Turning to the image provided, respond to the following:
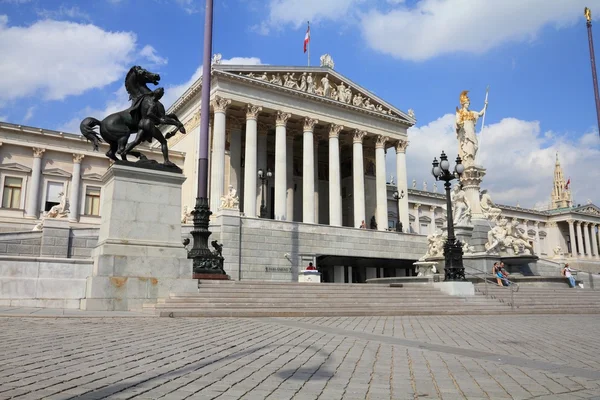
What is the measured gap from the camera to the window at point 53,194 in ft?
148

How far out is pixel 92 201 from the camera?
46.8 meters

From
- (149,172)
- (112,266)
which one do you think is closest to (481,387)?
(112,266)

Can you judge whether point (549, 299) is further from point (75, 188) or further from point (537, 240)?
point (537, 240)

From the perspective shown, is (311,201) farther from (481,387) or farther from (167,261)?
(481,387)

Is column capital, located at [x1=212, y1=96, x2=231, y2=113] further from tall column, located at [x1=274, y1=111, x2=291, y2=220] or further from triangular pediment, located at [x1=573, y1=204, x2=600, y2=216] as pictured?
triangular pediment, located at [x1=573, y1=204, x2=600, y2=216]

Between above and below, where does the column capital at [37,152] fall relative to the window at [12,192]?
above

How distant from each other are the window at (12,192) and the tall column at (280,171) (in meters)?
22.7

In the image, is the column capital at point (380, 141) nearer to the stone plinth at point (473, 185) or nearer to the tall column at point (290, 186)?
the tall column at point (290, 186)

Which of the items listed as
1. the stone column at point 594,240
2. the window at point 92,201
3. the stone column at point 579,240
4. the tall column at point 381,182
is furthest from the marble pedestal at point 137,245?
the stone column at point 594,240

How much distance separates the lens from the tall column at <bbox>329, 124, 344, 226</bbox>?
4347cm

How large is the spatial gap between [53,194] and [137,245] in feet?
117

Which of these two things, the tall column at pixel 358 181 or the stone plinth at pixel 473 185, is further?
the tall column at pixel 358 181

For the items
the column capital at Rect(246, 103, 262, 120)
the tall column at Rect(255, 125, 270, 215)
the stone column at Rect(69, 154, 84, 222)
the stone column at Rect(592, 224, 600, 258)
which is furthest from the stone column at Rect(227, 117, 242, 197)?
the stone column at Rect(592, 224, 600, 258)

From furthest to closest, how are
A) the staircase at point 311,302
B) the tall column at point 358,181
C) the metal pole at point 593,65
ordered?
1. the tall column at point 358,181
2. the metal pole at point 593,65
3. the staircase at point 311,302
